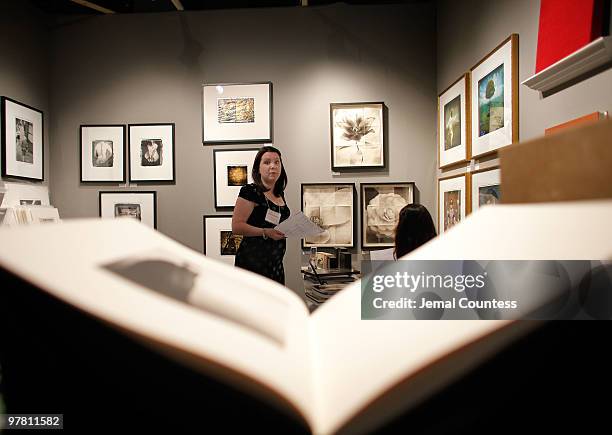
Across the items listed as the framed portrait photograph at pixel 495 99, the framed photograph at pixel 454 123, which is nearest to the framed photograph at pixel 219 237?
the framed photograph at pixel 454 123

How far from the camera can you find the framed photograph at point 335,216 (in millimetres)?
2812

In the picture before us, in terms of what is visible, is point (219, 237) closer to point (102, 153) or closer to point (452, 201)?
point (102, 153)

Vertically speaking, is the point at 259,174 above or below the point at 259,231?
above

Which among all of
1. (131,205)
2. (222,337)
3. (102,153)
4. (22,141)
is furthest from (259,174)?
(222,337)

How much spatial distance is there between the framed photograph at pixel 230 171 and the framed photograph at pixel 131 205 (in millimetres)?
473

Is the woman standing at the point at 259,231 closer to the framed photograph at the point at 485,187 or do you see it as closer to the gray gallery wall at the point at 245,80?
the gray gallery wall at the point at 245,80

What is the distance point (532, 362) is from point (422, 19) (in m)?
3.07

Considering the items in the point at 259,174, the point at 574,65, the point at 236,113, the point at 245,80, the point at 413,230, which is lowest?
the point at 413,230

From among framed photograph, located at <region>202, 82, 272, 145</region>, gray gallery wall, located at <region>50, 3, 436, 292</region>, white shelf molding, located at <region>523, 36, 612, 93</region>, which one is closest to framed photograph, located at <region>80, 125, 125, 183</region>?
gray gallery wall, located at <region>50, 3, 436, 292</region>

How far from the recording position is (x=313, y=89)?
111 inches

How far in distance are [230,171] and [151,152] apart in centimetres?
59

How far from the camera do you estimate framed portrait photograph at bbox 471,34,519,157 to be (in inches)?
62.2

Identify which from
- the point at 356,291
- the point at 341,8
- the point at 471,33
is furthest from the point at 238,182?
the point at 356,291

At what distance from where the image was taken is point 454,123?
2.32 m
